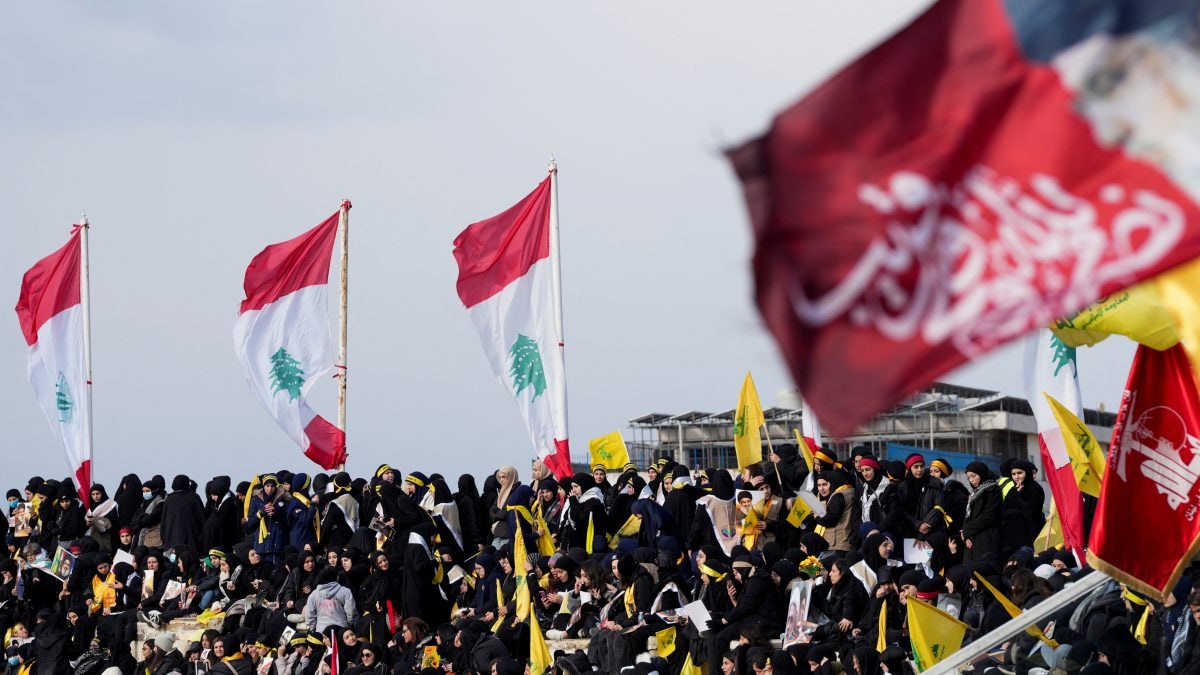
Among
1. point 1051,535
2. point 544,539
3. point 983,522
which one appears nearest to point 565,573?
point 544,539

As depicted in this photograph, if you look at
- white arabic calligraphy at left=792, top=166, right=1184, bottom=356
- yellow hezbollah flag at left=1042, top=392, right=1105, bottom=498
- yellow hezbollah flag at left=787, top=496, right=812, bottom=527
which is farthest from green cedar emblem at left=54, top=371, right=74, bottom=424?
white arabic calligraphy at left=792, top=166, right=1184, bottom=356

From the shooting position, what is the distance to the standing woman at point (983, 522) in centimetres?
1522

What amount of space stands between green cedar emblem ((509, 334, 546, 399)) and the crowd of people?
3.26 feet

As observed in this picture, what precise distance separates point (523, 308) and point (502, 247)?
79 centimetres

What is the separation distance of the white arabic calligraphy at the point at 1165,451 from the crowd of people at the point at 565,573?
3.37 feet

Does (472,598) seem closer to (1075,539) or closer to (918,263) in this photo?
(1075,539)

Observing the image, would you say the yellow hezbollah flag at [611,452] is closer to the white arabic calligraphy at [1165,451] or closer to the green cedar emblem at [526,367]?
the green cedar emblem at [526,367]

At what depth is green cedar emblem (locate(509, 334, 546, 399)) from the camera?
21.0m

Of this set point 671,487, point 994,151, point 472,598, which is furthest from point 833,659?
point 994,151

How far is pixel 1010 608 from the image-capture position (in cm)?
1163

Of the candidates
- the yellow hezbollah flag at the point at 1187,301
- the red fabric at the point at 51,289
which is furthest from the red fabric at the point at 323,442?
the yellow hezbollah flag at the point at 1187,301

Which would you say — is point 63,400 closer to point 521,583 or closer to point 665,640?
point 521,583

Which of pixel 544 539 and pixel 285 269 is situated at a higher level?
pixel 285 269

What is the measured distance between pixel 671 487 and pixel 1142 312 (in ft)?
36.0
